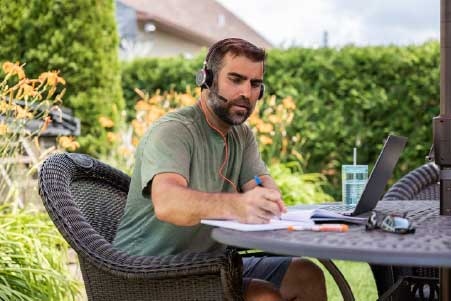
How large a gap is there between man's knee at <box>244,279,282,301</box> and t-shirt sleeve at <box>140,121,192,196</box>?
387 millimetres

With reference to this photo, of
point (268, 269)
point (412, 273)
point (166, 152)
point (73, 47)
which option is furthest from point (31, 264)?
point (73, 47)

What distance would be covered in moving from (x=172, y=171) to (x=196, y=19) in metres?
27.5

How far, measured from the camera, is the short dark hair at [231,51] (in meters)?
2.76

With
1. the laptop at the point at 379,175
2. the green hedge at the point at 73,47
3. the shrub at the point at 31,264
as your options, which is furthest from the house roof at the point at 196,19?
Answer: the laptop at the point at 379,175

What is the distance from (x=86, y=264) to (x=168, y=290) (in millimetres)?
349

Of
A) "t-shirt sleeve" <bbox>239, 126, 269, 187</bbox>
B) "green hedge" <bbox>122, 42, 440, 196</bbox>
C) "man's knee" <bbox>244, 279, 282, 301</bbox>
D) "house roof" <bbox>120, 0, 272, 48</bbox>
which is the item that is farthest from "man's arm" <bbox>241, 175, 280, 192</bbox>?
"house roof" <bbox>120, 0, 272, 48</bbox>

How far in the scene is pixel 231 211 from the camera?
231cm

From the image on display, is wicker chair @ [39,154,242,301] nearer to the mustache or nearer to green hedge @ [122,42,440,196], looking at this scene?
the mustache

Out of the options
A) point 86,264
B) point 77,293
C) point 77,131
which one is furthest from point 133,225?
point 77,131

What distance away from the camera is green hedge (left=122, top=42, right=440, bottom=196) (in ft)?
30.3

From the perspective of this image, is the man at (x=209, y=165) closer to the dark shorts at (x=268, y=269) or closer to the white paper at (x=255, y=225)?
the dark shorts at (x=268, y=269)

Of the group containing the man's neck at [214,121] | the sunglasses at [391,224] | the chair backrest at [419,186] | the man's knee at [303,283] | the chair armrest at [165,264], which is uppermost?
the man's neck at [214,121]

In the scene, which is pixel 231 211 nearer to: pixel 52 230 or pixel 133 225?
Answer: pixel 133 225

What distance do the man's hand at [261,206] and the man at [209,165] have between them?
0.28 m
